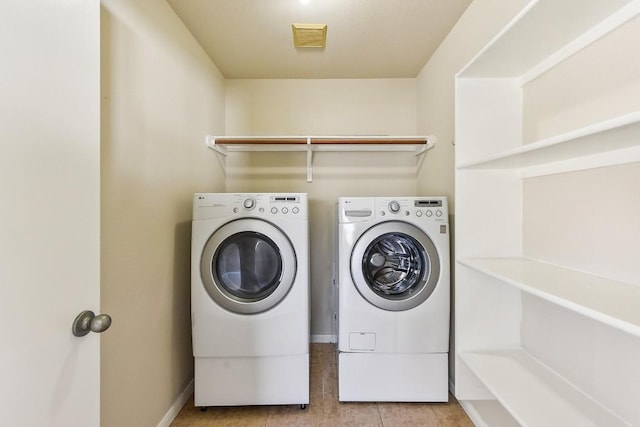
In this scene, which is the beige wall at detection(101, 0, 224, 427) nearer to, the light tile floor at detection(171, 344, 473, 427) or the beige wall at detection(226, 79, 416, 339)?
the light tile floor at detection(171, 344, 473, 427)

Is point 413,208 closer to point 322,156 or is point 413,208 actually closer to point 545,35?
point 545,35

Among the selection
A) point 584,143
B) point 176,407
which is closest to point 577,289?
point 584,143

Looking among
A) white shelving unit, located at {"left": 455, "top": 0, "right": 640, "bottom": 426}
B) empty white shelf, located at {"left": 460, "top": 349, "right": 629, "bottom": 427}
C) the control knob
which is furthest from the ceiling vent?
empty white shelf, located at {"left": 460, "top": 349, "right": 629, "bottom": 427}

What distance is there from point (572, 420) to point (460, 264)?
58 cm

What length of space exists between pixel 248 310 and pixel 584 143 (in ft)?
5.11

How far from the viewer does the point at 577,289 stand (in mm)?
838

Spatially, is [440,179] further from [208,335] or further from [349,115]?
[208,335]

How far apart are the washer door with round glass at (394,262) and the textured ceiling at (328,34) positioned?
122cm

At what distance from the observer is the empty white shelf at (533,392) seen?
88 centimetres

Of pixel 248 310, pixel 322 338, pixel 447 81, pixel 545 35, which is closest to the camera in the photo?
pixel 545 35

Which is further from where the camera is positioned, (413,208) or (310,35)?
(310,35)

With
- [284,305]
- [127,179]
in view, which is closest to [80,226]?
[127,179]

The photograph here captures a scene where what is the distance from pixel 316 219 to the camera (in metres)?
2.60

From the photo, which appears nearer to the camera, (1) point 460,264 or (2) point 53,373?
(2) point 53,373
